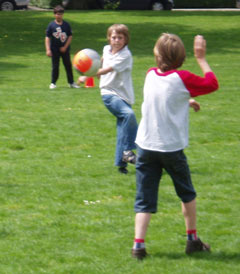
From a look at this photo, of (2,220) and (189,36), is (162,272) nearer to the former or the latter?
(2,220)

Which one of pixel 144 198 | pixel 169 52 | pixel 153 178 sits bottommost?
pixel 144 198

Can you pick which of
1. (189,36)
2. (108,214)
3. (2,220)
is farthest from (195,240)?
(189,36)

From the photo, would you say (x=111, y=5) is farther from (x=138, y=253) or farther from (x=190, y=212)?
(x=138, y=253)

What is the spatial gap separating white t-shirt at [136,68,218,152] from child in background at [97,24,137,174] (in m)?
2.57

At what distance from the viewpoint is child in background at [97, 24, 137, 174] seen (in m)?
7.78

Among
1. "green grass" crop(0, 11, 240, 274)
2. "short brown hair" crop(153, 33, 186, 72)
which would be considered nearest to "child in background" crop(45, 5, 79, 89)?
"green grass" crop(0, 11, 240, 274)

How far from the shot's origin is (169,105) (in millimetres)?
5180

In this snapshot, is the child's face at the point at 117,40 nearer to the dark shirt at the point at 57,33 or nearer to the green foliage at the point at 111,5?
the dark shirt at the point at 57,33

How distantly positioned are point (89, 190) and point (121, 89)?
4.48 feet

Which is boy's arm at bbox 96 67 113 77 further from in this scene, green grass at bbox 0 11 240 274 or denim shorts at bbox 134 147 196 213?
denim shorts at bbox 134 147 196 213

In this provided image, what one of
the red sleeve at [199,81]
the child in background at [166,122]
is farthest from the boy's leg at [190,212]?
the red sleeve at [199,81]

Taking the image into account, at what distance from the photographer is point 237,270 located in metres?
5.13

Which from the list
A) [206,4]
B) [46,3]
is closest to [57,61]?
[46,3]

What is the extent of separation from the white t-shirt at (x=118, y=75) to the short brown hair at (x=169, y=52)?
2642mm
